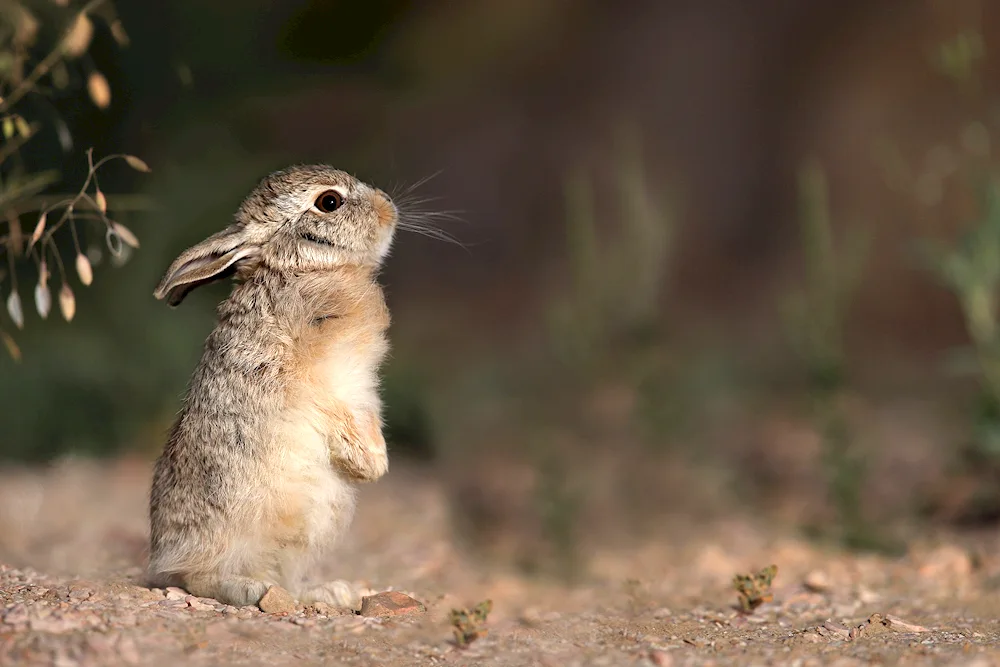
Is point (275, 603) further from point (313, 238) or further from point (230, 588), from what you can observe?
point (313, 238)

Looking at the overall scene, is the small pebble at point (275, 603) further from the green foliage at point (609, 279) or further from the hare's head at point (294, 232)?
the green foliage at point (609, 279)

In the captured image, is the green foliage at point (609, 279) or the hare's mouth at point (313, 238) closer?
the hare's mouth at point (313, 238)

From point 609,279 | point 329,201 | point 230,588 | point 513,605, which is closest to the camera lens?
point 230,588

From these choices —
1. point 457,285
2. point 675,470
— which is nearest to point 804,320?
point 675,470

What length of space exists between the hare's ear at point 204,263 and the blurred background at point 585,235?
0.26m

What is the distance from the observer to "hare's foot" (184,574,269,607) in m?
4.08

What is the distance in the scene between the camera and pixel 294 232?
14.2ft

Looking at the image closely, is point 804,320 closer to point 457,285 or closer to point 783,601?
point 783,601

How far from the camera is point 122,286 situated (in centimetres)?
878

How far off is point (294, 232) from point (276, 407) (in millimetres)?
698

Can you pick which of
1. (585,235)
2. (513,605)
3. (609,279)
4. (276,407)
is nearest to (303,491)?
(276,407)

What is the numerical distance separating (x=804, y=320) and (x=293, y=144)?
20.8 feet

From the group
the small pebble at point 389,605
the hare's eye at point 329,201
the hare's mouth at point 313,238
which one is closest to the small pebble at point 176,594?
the small pebble at point 389,605

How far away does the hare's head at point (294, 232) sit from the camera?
4.25 m
